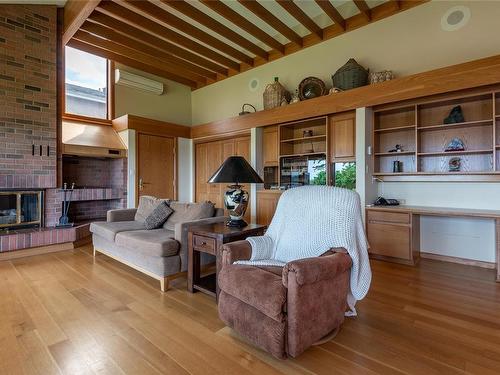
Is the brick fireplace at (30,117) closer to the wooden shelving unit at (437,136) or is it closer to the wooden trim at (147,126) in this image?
the wooden trim at (147,126)

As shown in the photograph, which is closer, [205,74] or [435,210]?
[435,210]

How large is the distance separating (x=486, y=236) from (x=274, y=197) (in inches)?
113

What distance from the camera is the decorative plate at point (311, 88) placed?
171 inches

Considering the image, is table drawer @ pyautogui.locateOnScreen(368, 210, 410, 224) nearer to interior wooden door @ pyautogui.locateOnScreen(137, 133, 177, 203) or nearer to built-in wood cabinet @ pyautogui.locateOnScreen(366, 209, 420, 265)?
built-in wood cabinet @ pyautogui.locateOnScreen(366, 209, 420, 265)

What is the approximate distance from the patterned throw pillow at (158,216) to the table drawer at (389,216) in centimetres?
261

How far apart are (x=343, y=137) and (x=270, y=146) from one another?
1397 millimetres

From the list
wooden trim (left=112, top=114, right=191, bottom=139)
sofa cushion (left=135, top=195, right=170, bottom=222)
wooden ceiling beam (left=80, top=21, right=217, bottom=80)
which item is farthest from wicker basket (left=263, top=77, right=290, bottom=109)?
sofa cushion (left=135, top=195, right=170, bottom=222)

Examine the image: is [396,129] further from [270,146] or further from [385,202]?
[270,146]

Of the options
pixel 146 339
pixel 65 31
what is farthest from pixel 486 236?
pixel 65 31

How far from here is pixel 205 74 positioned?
238 inches

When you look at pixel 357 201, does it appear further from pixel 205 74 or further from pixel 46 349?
pixel 205 74

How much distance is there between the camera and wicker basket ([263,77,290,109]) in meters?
4.68

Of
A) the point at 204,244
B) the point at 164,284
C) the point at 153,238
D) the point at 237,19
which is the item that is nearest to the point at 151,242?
the point at 153,238

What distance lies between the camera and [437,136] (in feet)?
11.6
